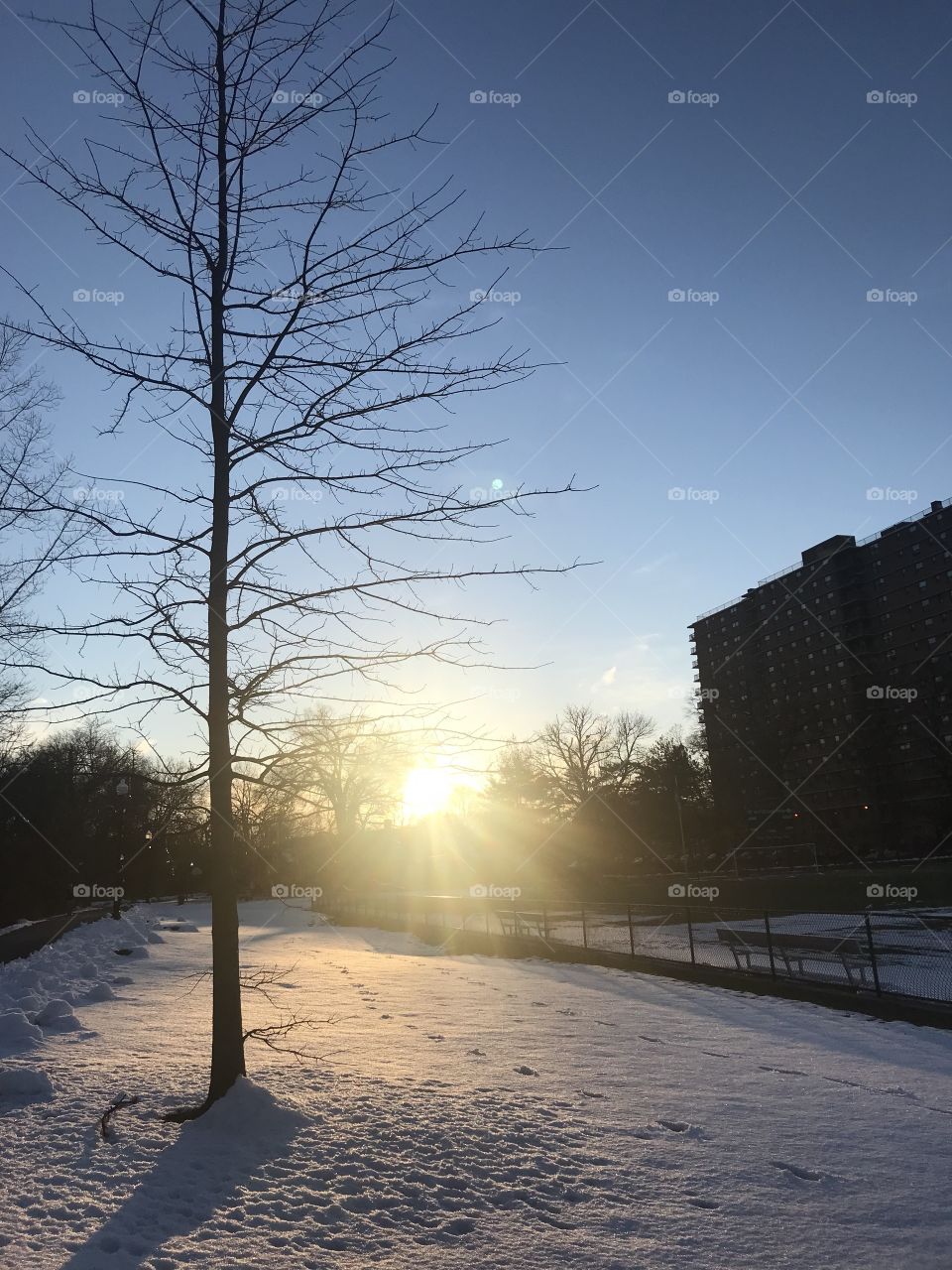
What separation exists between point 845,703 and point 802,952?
97.0 meters

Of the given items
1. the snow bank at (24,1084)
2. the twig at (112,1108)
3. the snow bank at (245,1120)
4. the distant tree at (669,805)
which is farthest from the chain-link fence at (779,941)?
the distant tree at (669,805)

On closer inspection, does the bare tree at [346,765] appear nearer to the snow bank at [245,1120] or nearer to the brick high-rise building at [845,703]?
the snow bank at [245,1120]

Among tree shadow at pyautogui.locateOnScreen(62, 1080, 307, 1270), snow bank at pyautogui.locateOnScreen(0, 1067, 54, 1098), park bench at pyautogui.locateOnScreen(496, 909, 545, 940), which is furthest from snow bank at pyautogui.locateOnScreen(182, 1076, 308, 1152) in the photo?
park bench at pyautogui.locateOnScreen(496, 909, 545, 940)

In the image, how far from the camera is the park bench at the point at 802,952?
13066 mm

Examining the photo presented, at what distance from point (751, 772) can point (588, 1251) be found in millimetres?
84373

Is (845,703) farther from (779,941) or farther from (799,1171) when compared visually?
(799,1171)

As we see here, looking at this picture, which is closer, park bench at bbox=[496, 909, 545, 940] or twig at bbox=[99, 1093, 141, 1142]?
twig at bbox=[99, 1093, 141, 1142]

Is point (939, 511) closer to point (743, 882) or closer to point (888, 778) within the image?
point (888, 778)

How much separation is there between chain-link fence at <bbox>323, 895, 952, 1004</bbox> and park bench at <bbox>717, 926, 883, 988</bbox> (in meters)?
0.02

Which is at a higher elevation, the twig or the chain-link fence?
the twig

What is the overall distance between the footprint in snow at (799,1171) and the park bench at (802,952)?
8.16 metres

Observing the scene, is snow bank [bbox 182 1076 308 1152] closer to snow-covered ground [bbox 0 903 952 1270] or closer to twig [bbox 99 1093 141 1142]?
snow-covered ground [bbox 0 903 952 1270]

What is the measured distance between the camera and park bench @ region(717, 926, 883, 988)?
1307 cm

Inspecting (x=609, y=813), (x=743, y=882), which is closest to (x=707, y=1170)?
(x=743, y=882)
